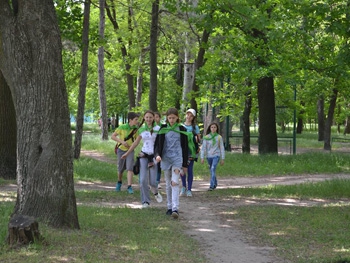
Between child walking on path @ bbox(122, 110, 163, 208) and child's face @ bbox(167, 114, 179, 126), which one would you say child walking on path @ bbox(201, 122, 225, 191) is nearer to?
child walking on path @ bbox(122, 110, 163, 208)

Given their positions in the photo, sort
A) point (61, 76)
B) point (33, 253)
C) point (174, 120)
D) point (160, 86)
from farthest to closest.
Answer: point (160, 86) → point (174, 120) → point (61, 76) → point (33, 253)

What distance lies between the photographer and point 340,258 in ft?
24.1

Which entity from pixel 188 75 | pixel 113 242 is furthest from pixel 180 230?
pixel 188 75

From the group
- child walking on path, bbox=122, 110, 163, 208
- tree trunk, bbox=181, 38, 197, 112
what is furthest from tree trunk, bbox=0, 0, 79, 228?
tree trunk, bbox=181, 38, 197, 112

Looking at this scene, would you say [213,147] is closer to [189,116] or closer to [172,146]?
[189,116]

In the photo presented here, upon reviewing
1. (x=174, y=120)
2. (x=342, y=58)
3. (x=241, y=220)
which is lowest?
(x=241, y=220)

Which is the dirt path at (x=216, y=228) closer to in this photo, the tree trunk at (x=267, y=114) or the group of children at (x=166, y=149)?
the group of children at (x=166, y=149)

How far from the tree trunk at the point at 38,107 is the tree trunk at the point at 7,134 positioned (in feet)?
25.2

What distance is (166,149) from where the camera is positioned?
10.9 metres

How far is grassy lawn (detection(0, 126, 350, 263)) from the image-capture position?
7.25 metres

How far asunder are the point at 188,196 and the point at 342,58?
460 cm

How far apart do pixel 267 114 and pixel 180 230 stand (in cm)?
1519

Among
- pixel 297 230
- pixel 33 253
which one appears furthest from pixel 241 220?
pixel 33 253

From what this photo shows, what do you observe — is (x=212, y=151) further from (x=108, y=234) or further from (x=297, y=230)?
(x=108, y=234)
